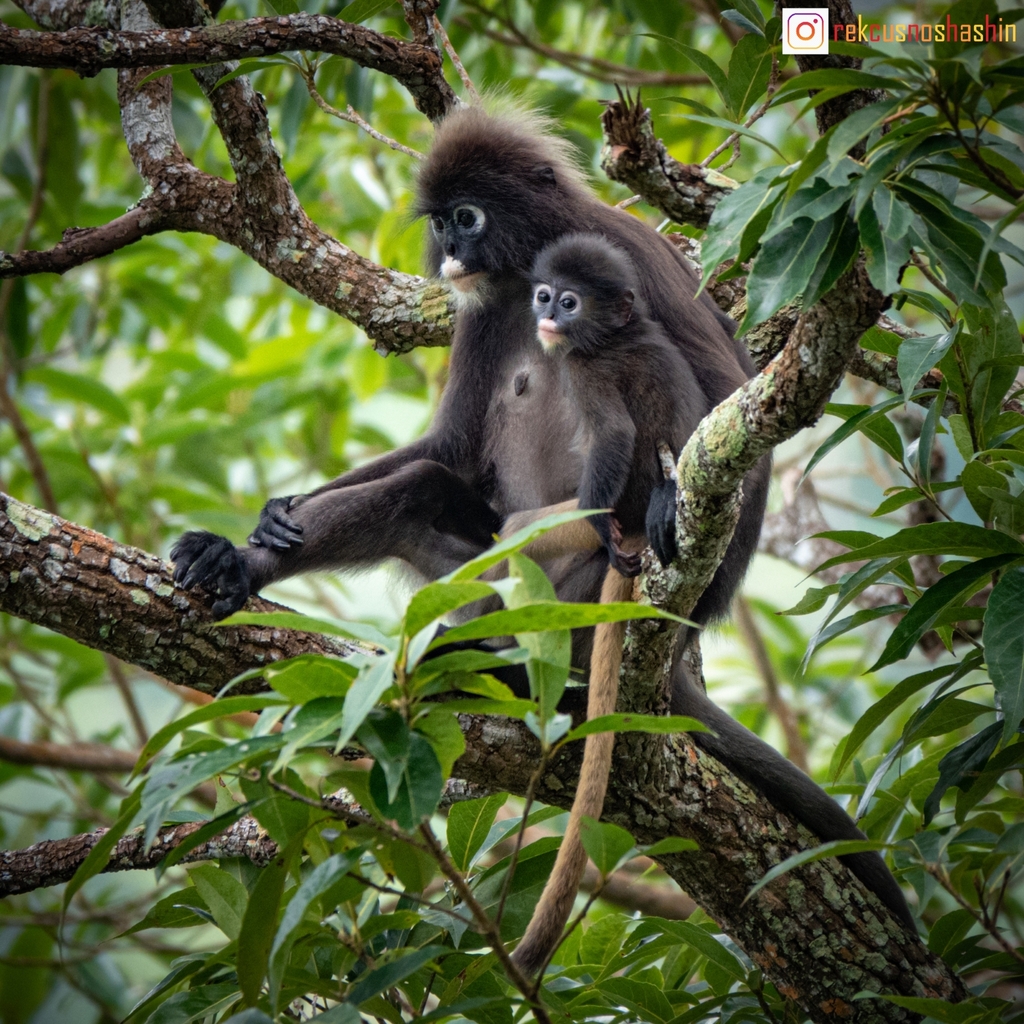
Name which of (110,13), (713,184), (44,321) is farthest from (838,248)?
(44,321)

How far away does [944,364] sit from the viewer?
2104 mm

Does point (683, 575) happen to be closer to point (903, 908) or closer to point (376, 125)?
point (903, 908)

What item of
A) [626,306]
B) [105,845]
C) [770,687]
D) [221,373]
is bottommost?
[105,845]

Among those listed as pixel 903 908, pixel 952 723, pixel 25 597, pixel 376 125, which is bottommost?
pixel 903 908

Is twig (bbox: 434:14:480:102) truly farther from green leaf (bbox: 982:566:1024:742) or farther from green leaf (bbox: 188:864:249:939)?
green leaf (bbox: 188:864:249:939)

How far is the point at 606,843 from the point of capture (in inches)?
58.6

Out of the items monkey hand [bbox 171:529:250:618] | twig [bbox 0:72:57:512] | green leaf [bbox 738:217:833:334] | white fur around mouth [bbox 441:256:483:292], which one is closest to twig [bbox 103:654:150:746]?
twig [bbox 0:72:57:512]

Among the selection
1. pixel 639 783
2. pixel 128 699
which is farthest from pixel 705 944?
pixel 128 699

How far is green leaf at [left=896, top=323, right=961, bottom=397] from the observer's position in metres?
1.74

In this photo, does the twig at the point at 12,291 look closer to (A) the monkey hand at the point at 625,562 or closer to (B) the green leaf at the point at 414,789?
(A) the monkey hand at the point at 625,562

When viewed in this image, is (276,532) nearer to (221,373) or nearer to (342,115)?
(342,115)

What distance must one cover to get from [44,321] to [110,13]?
102 inches

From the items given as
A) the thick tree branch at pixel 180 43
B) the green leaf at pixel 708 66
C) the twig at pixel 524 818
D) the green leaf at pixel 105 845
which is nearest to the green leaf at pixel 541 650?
the twig at pixel 524 818

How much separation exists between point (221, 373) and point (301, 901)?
166 inches
